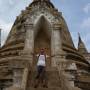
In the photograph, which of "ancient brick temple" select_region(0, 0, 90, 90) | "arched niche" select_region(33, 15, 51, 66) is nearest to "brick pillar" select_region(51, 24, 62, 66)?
"ancient brick temple" select_region(0, 0, 90, 90)

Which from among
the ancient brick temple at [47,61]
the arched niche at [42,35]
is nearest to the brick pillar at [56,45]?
the ancient brick temple at [47,61]

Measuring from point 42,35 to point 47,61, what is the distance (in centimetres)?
235

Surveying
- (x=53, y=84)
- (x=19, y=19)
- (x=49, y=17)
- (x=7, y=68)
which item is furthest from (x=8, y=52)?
(x=53, y=84)

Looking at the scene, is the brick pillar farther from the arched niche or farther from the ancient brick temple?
the arched niche

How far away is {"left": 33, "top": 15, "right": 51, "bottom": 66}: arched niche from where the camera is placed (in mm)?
17355

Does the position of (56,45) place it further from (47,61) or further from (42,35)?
(42,35)

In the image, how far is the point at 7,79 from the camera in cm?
1585

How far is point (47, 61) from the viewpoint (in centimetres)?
1648

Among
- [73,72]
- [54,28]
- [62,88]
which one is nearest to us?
[62,88]

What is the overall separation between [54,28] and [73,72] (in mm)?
4011

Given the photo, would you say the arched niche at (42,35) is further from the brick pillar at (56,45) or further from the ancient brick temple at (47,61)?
the brick pillar at (56,45)

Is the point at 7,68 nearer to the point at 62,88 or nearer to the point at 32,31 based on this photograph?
the point at 32,31

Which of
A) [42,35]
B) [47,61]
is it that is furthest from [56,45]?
[42,35]

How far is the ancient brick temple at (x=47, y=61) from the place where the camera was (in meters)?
12.8
